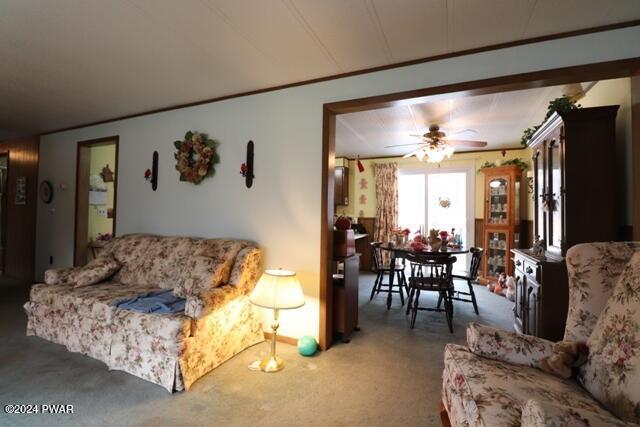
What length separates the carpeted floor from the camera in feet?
5.84

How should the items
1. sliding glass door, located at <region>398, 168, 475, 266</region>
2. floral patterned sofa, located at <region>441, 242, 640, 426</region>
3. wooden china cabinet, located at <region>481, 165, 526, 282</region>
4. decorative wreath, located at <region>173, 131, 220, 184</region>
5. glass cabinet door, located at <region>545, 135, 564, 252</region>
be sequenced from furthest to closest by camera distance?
1. sliding glass door, located at <region>398, 168, 475, 266</region>
2. wooden china cabinet, located at <region>481, 165, 526, 282</region>
3. decorative wreath, located at <region>173, 131, 220, 184</region>
4. glass cabinet door, located at <region>545, 135, 564, 252</region>
5. floral patterned sofa, located at <region>441, 242, 640, 426</region>

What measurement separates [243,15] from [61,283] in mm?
2937

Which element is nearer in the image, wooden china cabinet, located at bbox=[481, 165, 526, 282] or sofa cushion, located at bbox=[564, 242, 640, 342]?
sofa cushion, located at bbox=[564, 242, 640, 342]

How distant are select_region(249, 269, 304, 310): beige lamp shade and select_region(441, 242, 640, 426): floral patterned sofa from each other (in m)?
1.11

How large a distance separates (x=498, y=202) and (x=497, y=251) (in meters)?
0.85

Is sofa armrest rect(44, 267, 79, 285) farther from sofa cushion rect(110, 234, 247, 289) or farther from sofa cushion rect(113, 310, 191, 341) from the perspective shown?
sofa cushion rect(113, 310, 191, 341)

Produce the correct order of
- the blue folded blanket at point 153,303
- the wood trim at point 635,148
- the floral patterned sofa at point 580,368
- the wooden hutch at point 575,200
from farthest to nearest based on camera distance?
the blue folded blanket at point 153,303
the wooden hutch at point 575,200
the wood trim at point 635,148
the floral patterned sofa at point 580,368

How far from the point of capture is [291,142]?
2967 mm

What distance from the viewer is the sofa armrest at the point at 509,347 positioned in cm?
151

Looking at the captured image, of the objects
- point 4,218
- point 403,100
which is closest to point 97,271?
point 403,100

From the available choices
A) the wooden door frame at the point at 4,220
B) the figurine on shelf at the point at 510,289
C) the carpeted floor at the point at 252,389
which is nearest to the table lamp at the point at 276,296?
the carpeted floor at the point at 252,389

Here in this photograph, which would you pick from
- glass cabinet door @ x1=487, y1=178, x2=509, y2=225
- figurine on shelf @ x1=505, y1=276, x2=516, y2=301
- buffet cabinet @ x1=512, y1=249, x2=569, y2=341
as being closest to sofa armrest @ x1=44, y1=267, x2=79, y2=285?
buffet cabinet @ x1=512, y1=249, x2=569, y2=341

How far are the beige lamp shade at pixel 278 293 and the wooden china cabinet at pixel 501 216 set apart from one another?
4.29 metres

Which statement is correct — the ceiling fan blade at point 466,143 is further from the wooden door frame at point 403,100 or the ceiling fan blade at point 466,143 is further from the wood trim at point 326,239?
the wood trim at point 326,239
